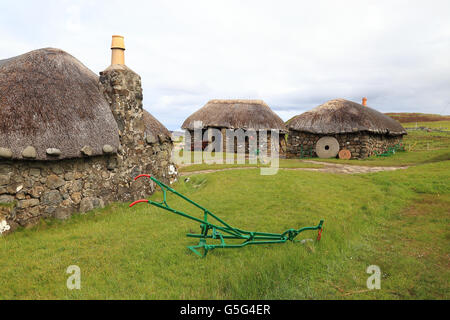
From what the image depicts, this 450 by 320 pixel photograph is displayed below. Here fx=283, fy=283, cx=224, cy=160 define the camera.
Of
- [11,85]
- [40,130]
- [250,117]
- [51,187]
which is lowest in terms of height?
[51,187]

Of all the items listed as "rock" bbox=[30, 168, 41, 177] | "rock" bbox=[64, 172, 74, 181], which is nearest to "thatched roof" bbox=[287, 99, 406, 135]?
"rock" bbox=[64, 172, 74, 181]

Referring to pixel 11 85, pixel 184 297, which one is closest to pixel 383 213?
pixel 184 297

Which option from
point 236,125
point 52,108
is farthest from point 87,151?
point 236,125

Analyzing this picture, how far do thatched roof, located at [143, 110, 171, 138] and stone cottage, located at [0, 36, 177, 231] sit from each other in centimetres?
19

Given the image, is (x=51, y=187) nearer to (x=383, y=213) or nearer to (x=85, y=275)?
(x=85, y=275)

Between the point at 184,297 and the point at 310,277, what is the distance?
77.3 inches

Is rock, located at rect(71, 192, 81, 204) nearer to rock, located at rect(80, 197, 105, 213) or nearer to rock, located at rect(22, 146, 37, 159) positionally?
rock, located at rect(80, 197, 105, 213)

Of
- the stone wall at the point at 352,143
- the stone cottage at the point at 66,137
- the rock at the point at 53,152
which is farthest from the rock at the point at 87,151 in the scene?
the stone wall at the point at 352,143

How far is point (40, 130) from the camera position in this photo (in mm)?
6621

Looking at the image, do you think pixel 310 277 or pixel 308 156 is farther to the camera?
pixel 308 156

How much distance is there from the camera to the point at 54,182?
6867mm

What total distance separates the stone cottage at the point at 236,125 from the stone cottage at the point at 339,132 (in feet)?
10.9

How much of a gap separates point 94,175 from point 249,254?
5040mm

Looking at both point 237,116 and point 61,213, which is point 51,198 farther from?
point 237,116
